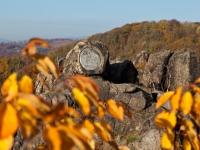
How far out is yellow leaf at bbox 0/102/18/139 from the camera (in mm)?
496

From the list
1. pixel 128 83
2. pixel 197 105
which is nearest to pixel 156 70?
pixel 128 83

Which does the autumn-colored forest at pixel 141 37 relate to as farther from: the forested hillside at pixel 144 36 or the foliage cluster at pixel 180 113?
the foliage cluster at pixel 180 113

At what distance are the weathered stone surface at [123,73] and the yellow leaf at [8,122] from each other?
7.64 meters

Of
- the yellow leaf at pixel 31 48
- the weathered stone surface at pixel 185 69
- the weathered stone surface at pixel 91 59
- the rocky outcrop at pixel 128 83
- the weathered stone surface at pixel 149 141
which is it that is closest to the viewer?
the yellow leaf at pixel 31 48

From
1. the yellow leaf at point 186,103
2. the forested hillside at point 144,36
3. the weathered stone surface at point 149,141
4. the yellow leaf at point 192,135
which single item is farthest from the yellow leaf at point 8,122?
the forested hillside at point 144,36

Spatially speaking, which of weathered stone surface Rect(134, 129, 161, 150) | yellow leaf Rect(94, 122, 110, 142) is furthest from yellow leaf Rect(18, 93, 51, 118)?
weathered stone surface Rect(134, 129, 161, 150)

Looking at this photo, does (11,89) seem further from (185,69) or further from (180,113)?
(185,69)

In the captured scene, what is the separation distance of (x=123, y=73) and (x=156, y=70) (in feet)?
3.66

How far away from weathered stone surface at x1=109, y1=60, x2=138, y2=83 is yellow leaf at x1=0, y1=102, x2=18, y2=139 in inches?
301

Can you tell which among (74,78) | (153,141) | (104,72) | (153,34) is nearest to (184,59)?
(104,72)

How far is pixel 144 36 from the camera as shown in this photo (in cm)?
3903

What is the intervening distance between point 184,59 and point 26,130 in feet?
26.0

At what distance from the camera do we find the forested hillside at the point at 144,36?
117 ft

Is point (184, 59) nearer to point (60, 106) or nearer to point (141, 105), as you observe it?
point (141, 105)
